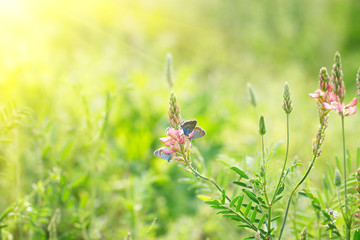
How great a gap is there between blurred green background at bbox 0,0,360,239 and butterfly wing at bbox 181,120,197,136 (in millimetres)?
212

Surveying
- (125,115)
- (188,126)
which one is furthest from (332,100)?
(125,115)

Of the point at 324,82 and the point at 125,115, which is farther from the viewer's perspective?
the point at 125,115

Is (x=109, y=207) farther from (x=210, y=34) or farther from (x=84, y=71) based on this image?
(x=210, y=34)

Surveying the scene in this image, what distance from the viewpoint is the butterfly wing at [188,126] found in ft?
1.34

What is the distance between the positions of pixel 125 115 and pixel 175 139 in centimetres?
87

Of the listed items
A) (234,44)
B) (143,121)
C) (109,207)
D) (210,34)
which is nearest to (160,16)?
(210,34)

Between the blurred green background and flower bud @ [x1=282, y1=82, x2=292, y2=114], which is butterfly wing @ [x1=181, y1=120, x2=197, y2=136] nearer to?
flower bud @ [x1=282, y1=82, x2=292, y2=114]

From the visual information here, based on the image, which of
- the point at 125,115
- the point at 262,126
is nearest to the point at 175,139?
the point at 262,126

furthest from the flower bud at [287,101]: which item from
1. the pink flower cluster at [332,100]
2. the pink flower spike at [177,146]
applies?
the pink flower spike at [177,146]

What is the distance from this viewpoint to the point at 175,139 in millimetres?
413

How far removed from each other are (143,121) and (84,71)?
264mm

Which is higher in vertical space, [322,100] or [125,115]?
[125,115]

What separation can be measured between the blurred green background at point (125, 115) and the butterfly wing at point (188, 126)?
8.3 inches

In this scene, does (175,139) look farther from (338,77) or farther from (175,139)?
(338,77)
